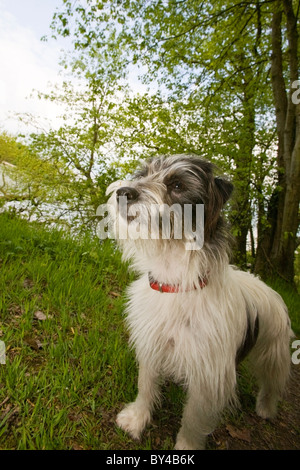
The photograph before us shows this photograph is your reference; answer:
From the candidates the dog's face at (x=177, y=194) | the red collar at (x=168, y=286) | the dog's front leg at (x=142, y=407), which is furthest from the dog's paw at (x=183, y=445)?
the dog's face at (x=177, y=194)

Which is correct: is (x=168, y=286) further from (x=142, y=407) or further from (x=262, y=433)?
(x=262, y=433)

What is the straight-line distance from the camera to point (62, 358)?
8.15 ft

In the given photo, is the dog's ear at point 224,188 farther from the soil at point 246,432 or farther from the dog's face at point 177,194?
the soil at point 246,432

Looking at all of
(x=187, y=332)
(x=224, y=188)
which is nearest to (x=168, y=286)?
(x=187, y=332)

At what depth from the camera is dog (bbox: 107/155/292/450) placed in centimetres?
194

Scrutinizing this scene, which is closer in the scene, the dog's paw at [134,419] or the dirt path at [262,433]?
the dog's paw at [134,419]

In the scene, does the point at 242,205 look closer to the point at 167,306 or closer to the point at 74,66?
the point at 167,306

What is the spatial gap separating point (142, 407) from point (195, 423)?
A: 0.43 metres

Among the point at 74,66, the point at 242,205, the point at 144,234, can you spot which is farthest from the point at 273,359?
the point at 74,66

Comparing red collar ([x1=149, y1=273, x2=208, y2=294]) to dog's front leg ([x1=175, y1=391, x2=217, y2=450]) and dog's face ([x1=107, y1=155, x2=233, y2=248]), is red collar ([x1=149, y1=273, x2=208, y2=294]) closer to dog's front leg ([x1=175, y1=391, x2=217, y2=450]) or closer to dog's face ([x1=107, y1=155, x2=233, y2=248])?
dog's face ([x1=107, y1=155, x2=233, y2=248])

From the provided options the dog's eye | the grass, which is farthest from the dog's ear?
the grass

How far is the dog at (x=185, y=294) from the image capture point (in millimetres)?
1938

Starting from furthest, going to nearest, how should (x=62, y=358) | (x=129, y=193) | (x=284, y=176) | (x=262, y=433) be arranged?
(x=284, y=176), (x=262, y=433), (x=62, y=358), (x=129, y=193)

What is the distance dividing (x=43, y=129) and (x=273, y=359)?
12672 millimetres
